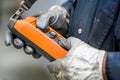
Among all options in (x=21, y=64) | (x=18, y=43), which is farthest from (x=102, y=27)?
(x=21, y=64)

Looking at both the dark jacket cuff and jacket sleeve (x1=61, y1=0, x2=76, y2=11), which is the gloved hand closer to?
the dark jacket cuff

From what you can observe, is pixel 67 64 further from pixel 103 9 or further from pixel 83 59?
pixel 103 9

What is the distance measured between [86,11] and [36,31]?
0.19 metres

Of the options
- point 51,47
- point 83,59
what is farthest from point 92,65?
point 51,47

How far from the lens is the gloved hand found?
70 centimetres

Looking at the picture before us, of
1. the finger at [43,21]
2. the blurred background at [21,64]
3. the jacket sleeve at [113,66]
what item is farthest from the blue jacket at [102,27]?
the blurred background at [21,64]

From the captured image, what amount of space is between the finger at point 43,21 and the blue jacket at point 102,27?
102 millimetres

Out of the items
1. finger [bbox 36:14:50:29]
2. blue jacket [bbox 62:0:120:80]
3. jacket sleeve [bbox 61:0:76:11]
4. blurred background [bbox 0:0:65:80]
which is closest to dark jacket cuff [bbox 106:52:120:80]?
blue jacket [bbox 62:0:120:80]

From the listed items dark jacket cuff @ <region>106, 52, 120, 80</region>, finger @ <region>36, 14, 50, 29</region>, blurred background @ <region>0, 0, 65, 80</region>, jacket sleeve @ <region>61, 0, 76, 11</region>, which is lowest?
blurred background @ <region>0, 0, 65, 80</region>

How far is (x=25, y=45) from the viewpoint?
88 cm

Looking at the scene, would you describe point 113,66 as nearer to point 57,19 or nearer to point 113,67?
point 113,67

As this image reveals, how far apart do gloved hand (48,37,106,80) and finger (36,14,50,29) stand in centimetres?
16

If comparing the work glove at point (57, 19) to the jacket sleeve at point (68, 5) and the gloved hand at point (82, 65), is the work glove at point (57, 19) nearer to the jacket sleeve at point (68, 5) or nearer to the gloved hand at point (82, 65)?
the jacket sleeve at point (68, 5)

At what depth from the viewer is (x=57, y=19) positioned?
99cm
